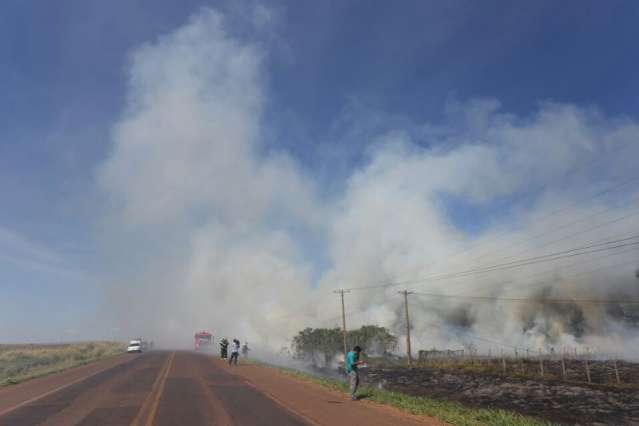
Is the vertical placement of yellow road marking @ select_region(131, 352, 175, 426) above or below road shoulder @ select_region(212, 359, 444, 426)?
above

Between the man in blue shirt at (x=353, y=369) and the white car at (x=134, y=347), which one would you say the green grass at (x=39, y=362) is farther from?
the man in blue shirt at (x=353, y=369)

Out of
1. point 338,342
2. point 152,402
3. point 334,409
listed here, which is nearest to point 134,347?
point 338,342

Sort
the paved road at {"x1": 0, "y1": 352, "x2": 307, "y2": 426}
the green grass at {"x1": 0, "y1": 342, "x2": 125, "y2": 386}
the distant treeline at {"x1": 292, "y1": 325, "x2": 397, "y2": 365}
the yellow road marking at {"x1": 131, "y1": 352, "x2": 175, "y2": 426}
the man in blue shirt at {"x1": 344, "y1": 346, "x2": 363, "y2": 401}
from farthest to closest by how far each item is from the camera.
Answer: the distant treeline at {"x1": 292, "y1": 325, "x2": 397, "y2": 365} → the green grass at {"x1": 0, "y1": 342, "x2": 125, "y2": 386} → the man in blue shirt at {"x1": 344, "y1": 346, "x2": 363, "y2": 401} → the paved road at {"x1": 0, "y1": 352, "x2": 307, "y2": 426} → the yellow road marking at {"x1": 131, "y1": 352, "x2": 175, "y2": 426}

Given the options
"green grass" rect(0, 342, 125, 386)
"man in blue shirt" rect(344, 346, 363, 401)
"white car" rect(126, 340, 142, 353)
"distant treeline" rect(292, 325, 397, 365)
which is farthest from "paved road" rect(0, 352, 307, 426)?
"distant treeline" rect(292, 325, 397, 365)

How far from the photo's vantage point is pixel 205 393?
765 inches

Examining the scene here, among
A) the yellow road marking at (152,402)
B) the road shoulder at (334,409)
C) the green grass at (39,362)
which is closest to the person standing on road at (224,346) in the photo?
the green grass at (39,362)

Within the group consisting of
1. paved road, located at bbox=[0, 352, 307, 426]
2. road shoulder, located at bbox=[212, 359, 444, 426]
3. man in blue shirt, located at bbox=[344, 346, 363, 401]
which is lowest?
road shoulder, located at bbox=[212, 359, 444, 426]

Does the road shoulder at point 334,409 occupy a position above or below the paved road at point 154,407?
below

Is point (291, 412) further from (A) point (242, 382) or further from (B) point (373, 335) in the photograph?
(B) point (373, 335)

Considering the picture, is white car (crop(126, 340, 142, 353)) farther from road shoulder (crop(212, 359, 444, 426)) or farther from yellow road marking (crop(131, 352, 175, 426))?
road shoulder (crop(212, 359, 444, 426))

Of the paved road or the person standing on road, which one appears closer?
the paved road

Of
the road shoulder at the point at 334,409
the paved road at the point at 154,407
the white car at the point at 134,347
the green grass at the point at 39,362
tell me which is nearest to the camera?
the paved road at the point at 154,407

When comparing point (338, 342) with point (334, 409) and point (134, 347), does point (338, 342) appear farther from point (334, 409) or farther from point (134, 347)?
point (334, 409)

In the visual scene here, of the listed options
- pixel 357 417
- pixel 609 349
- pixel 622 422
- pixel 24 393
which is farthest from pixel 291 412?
pixel 609 349
